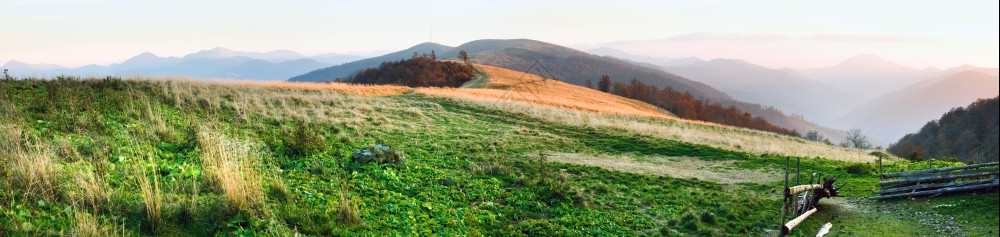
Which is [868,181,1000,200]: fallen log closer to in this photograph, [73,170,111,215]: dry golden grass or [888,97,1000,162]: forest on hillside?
[73,170,111,215]: dry golden grass

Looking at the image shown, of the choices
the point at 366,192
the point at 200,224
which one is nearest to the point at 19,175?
the point at 200,224

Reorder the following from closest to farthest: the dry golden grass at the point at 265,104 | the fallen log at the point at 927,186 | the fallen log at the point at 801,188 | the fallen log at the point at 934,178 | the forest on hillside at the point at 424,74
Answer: the fallen log at the point at 801,188 < the fallen log at the point at 927,186 < the fallen log at the point at 934,178 < the dry golden grass at the point at 265,104 < the forest on hillside at the point at 424,74

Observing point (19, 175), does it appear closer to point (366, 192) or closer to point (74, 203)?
point (74, 203)

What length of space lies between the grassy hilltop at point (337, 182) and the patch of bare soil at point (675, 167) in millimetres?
108

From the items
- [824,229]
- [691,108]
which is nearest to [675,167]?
[824,229]

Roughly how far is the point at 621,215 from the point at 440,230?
4.44 meters

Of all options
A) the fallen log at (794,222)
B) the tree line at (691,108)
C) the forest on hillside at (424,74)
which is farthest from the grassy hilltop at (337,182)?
the tree line at (691,108)

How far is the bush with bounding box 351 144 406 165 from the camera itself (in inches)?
431

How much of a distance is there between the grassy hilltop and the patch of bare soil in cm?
11

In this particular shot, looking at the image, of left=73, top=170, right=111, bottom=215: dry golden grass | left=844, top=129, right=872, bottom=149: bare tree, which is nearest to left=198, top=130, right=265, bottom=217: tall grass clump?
left=73, top=170, right=111, bottom=215: dry golden grass

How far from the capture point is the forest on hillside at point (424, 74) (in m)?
73.4

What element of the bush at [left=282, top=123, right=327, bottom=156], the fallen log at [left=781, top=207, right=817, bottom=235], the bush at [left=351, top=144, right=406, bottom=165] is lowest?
the fallen log at [left=781, top=207, right=817, bottom=235]

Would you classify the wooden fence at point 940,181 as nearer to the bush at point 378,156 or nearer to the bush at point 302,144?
the bush at point 378,156

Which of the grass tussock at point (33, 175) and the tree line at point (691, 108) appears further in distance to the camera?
the tree line at point (691, 108)
